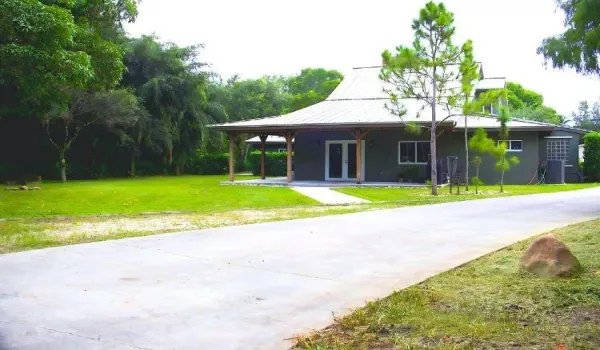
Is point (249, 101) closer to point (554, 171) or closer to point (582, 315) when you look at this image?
point (554, 171)

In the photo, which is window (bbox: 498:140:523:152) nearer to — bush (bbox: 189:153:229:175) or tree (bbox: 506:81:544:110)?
bush (bbox: 189:153:229:175)

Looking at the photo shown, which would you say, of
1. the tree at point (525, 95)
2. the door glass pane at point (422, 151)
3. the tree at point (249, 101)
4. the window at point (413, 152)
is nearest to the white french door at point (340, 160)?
the window at point (413, 152)

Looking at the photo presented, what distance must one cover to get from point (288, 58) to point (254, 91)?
32.6m

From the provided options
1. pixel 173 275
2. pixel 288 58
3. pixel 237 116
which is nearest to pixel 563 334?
pixel 173 275

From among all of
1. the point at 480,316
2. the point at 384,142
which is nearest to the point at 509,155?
the point at 384,142

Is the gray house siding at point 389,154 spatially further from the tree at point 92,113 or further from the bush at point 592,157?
the tree at point 92,113

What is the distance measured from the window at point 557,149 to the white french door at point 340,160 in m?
8.23

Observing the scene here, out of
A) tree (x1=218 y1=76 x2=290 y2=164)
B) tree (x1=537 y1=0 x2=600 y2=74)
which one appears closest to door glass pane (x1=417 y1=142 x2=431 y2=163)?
tree (x1=537 y1=0 x2=600 y2=74)

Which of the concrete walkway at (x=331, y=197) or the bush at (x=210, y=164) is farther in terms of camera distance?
the bush at (x=210, y=164)

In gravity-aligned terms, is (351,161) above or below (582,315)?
above

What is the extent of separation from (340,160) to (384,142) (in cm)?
207

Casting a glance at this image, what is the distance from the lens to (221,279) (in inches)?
214

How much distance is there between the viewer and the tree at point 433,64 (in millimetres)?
16734

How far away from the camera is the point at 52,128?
28938mm
